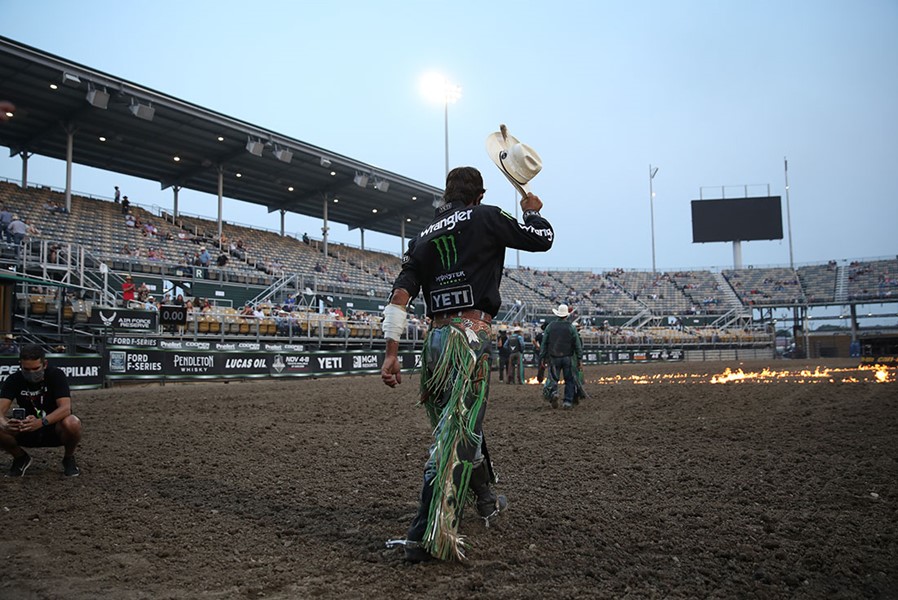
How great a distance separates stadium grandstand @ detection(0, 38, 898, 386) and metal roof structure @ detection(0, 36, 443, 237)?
0.31ft

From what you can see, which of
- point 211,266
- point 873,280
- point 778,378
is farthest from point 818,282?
point 211,266

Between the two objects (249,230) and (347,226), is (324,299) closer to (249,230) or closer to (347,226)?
(249,230)

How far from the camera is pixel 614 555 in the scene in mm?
3625

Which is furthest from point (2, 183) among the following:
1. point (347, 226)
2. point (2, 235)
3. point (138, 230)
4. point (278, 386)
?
point (347, 226)

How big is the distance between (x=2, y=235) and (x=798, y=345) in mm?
53239

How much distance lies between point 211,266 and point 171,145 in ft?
25.5

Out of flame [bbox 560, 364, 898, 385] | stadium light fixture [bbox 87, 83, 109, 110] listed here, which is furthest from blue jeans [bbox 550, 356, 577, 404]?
stadium light fixture [bbox 87, 83, 109, 110]

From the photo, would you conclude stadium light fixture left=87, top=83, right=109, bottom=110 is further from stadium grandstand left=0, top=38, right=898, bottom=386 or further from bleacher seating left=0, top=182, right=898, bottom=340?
bleacher seating left=0, top=182, right=898, bottom=340

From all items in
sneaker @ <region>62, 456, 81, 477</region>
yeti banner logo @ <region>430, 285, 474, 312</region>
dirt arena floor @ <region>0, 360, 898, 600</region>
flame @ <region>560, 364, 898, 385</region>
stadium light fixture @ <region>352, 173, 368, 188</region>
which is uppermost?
stadium light fixture @ <region>352, 173, 368, 188</region>

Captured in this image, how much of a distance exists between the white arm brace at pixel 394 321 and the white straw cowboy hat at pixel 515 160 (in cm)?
111

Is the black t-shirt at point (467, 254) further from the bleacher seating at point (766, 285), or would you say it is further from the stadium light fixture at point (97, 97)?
the bleacher seating at point (766, 285)

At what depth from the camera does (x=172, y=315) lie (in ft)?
66.0

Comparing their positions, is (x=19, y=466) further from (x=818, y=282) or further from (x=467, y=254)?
(x=818, y=282)

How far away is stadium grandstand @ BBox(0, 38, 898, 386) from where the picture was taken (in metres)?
19.2
